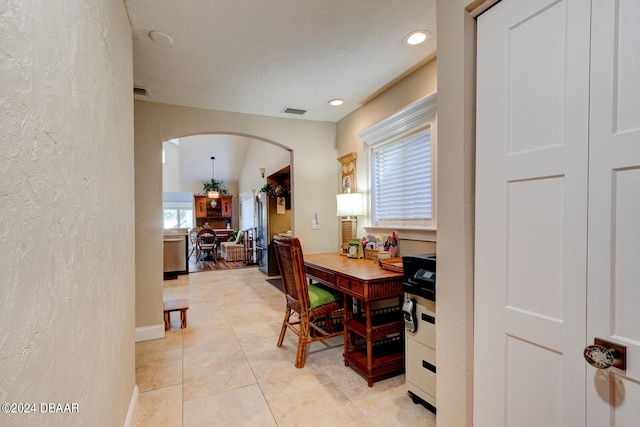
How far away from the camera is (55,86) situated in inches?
32.8

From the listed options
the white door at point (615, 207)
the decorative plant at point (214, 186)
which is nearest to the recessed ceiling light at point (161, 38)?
the white door at point (615, 207)

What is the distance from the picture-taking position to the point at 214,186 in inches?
505

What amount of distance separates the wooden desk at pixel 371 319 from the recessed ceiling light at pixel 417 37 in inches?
69.8

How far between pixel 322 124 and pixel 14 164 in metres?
3.89

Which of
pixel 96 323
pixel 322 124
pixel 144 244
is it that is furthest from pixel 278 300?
pixel 96 323

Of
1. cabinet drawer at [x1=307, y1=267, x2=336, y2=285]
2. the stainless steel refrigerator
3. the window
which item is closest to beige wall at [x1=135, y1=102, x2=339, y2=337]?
the window

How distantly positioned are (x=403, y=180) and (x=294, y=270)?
1.40 metres

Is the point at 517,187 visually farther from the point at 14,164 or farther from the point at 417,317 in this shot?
the point at 14,164

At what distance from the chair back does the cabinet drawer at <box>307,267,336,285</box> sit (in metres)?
0.21

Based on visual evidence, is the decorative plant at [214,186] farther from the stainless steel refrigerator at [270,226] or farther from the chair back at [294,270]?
the chair back at [294,270]

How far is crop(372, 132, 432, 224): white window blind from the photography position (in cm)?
279

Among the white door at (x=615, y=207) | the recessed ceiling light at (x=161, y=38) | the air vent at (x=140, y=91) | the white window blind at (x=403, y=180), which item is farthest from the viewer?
the air vent at (x=140, y=91)

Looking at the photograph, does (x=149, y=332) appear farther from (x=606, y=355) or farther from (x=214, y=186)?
(x=214, y=186)

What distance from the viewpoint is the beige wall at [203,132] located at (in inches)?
131
